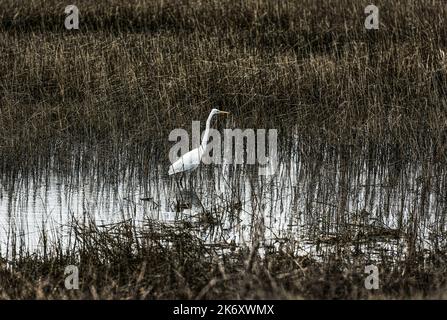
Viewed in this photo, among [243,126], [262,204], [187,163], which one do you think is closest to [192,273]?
[262,204]

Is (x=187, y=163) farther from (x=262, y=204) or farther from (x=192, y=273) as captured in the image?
(x=192, y=273)

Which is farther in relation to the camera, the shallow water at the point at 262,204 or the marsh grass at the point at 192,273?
the shallow water at the point at 262,204

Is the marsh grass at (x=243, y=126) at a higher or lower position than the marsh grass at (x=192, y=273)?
higher

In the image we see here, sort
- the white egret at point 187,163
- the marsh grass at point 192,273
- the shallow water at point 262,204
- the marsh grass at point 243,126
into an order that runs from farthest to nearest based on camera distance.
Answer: the white egret at point 187,163, the shallow water at point 262,204, the marsh grass at point 243,126, the marsh grass at point 192,273

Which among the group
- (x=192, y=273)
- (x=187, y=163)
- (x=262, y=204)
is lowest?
(x=192, y=273)

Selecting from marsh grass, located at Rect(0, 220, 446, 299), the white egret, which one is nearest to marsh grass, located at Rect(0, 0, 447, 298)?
marsh grass, located at Rect(0, 220, 446, 299)

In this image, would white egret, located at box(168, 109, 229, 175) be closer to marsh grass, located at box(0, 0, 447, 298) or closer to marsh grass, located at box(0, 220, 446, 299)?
marsh grass, located at box(0, 0, 447, 298)

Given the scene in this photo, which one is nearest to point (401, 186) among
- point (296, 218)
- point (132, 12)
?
point (296, 218)

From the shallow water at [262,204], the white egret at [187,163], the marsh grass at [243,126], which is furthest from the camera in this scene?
the white egret at [187,163]

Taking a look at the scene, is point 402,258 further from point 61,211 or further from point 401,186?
point 61,211

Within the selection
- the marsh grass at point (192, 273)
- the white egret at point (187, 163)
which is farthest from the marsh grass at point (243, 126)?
the white egret at point (187, 163)

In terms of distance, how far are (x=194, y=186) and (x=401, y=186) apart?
1.77 metres

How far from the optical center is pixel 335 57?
10312 mm

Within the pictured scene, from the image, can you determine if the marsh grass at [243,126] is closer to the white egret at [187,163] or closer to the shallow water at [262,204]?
the shallow water at [262,204]
